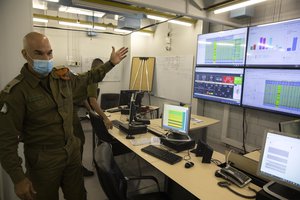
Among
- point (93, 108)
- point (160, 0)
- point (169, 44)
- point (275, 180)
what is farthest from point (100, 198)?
point (169, 44)

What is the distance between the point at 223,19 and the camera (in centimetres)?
370

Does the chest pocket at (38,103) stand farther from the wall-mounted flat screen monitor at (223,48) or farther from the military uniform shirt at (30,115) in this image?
the wall-mounted flat screen monitor at (223,48)

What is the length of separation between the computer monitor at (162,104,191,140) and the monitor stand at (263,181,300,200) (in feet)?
3.14

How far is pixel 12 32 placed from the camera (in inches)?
71.9

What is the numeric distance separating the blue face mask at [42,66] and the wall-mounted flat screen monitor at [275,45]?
3.08m

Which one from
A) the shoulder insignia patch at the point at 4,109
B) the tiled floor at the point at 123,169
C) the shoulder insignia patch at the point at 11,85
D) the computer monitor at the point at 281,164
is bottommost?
the tiled floor at the point at 123,169

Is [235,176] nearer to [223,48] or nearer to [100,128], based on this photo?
[100,128]

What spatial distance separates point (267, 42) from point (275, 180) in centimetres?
254

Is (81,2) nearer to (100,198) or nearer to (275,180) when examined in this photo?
(100,198)

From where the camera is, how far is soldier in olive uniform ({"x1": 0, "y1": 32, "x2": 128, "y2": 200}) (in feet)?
4.38

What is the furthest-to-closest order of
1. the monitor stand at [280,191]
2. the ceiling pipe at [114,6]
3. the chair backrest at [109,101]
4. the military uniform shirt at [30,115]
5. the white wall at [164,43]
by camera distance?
the chair backrest at [109,101] < the white wall at [164,43] < the ceiling pipe at [114,6] < the military uniform shirt at [30,115] < the monitor stand at [280,191]

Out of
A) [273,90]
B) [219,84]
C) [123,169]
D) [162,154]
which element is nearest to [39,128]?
[162,154]

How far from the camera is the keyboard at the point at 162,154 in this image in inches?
75.4

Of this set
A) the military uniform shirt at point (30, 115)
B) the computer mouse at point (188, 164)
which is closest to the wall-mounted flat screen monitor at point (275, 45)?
the computer mouse at point (188, 164)
